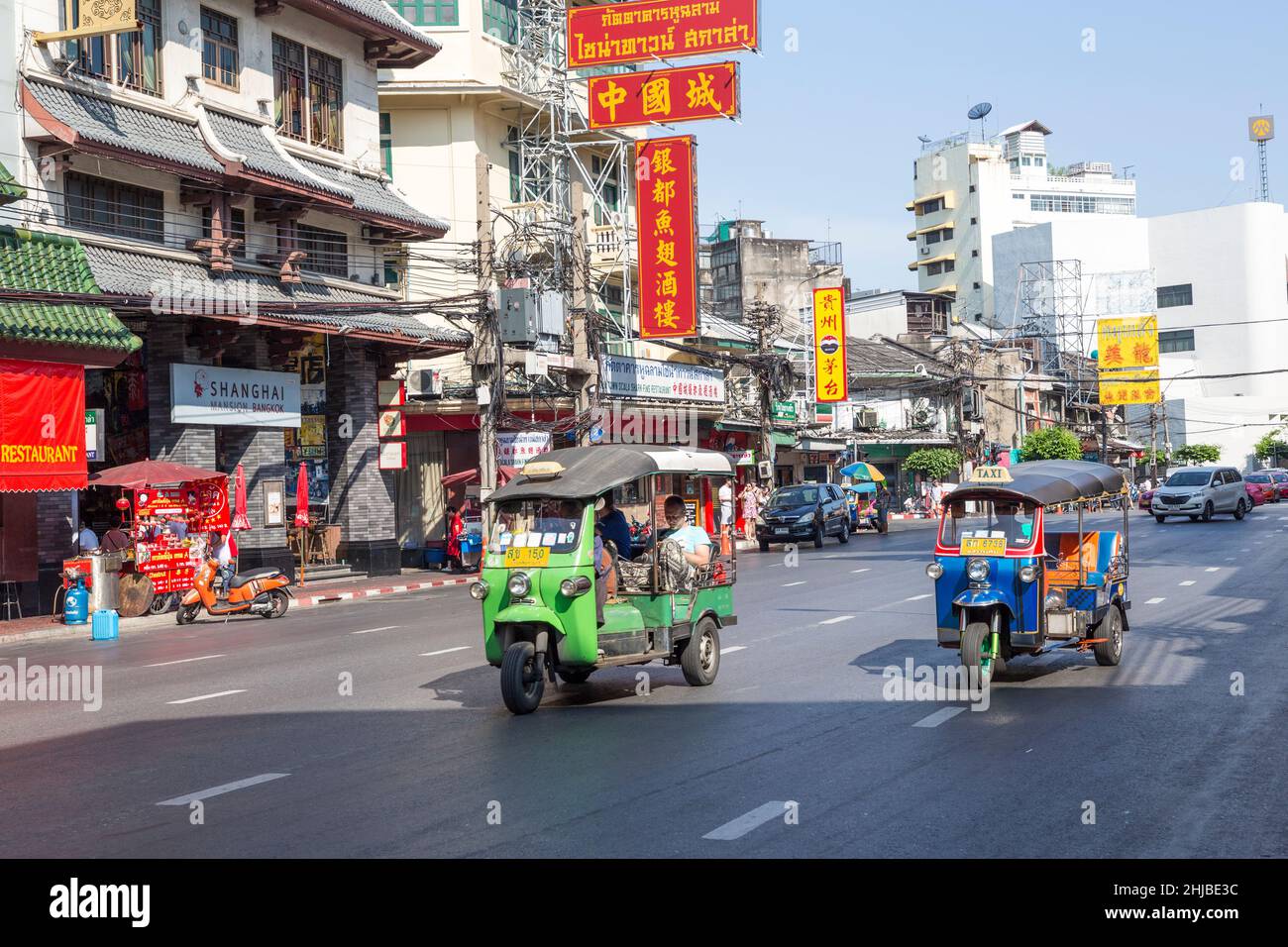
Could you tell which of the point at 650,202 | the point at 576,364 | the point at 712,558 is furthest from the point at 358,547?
the point at 712,558

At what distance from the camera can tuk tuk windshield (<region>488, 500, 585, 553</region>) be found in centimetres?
1114

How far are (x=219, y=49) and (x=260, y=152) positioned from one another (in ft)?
8.16

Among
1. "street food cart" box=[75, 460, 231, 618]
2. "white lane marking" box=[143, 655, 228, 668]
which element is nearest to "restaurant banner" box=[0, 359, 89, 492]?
"street food cart" box=[75, 460, 231, 618]

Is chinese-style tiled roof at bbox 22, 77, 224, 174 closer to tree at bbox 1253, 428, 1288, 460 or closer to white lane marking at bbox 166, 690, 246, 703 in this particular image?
white lane marking at bbox 166, 690, 246, 703

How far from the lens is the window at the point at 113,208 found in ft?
80.1

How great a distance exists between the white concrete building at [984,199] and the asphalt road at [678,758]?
89.1 m

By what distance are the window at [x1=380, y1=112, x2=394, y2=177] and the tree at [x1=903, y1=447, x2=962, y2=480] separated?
103 feet

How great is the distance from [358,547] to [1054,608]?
23128mm

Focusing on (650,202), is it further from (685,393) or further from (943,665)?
(943,665)

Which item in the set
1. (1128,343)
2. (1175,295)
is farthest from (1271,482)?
(1175,295)

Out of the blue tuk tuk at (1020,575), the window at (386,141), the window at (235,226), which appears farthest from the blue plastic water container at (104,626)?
the window at (386,141)

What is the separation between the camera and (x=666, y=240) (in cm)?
3588

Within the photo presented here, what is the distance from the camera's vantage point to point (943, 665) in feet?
43.5
